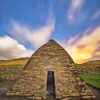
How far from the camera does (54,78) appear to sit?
1283 cm

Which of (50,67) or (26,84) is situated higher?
(50,67)

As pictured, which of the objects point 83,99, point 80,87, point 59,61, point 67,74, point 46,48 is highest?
point 46,48

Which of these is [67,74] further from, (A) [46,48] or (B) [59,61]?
(A) [46,48]

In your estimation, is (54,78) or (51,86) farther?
(51,86)

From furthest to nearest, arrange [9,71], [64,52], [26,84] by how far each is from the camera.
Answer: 1. [9,71]
2. [64,52]
3. [26,84]

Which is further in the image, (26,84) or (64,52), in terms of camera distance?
(64,52)

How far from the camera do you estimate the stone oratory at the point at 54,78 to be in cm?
1227

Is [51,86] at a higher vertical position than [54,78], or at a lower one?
higher

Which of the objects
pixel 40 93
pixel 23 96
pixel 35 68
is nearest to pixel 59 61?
pixel 35 68

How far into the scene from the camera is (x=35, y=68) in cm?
1313

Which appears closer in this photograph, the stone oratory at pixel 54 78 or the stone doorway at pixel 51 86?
the stone oratory at pixel 54 78

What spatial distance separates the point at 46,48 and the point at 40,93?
340cm

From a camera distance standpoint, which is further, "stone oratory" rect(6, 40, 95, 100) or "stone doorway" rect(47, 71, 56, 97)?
"stone doorway" rect(47, 71, 56, 97)

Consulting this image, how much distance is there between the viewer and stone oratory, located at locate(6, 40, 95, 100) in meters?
12.3
